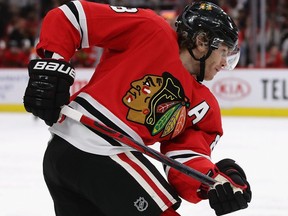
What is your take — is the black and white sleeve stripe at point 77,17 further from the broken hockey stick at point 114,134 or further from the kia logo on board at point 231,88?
the kia logo on board at point 231,88

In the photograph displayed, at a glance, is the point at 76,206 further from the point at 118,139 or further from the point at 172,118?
the point at 172,118

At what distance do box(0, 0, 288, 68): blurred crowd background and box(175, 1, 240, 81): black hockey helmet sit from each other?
547 cm

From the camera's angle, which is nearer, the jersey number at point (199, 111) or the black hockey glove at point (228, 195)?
the black hockey glove at point (228, 195)

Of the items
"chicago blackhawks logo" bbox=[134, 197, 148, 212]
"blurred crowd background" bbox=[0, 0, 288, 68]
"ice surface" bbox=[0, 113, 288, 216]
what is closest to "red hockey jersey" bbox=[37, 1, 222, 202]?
"chicago blackhawks logo" bbox=[134, 197, 148, 212]

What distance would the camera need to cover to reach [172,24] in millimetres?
7375

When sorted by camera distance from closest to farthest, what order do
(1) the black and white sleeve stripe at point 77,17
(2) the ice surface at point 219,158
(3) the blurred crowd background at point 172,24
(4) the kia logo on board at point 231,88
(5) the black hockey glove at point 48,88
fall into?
1. (5) the black hockey glove at point 48,88
2. (1) the black and white sleeve stripe at point 77,17
3. (2) the ice surface at point 219,158
4. (4) the kia logo on board at point 231,88
5. (3) the blurred crowd background at point 172,24

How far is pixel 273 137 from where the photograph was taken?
5668mm

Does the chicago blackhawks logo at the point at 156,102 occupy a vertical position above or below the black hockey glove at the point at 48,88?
below

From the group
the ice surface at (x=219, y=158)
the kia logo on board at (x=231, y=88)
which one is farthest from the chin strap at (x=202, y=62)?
the kia logo on board at (x=231, y=88)

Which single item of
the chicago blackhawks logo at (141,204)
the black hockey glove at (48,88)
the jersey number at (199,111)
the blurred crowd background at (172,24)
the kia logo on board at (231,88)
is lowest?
the kia logo on board at (231,88)

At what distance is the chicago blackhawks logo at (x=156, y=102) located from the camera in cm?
189

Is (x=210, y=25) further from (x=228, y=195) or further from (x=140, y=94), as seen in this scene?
(x=228, y=195)

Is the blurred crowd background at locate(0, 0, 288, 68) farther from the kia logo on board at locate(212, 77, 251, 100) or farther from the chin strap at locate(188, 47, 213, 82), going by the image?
the chin strap at locate(188, 47, 213, 82)

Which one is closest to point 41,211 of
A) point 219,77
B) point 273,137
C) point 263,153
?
point 263,153
